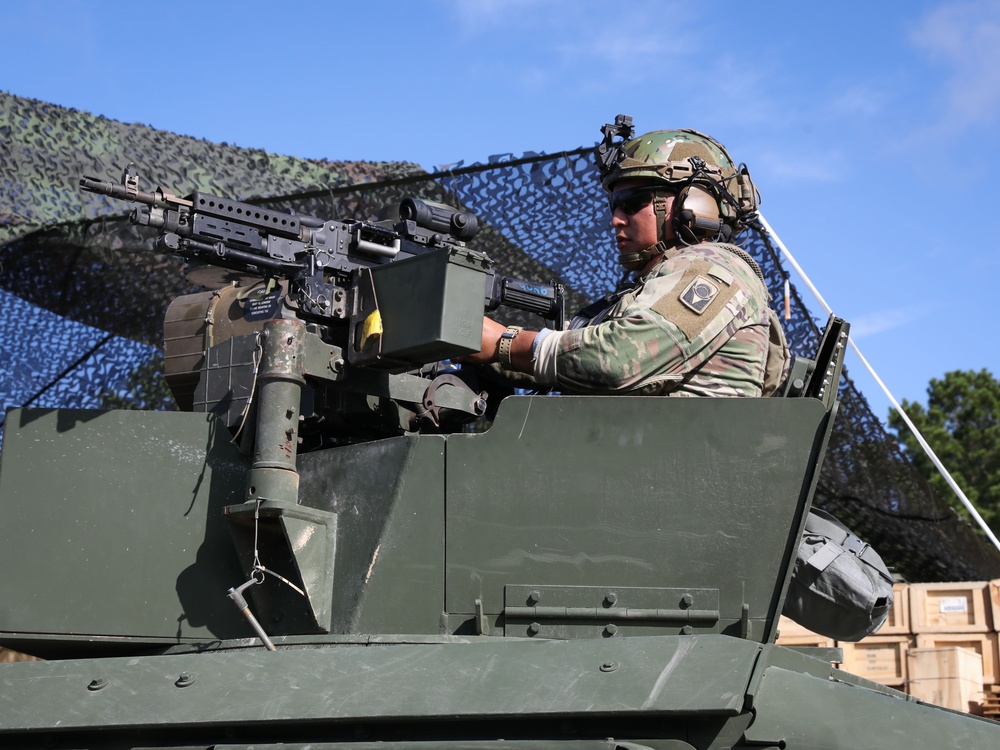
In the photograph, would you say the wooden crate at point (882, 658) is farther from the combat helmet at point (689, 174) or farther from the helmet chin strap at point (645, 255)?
the helmet chin strap at point (645, 255)

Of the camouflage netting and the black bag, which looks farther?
the camouflage netting

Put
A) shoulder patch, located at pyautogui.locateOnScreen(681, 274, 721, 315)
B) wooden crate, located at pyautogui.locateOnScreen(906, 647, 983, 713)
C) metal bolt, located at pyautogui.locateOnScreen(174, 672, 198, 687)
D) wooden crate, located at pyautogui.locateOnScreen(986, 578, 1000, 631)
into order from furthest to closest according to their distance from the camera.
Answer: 1. wooden crate, located at pyautogui.locateOnScreen(986, 578, 1000, 631)
2. wooden crate, located at pyautogui.locateOnScreen(906, 647, 983, 713)
3. shoulder patch, located at pyautogui.locateOnScreen(681, 274, 721, 315)
4. metal bolt, located at pyautogui.locateOnScreen(174, 672, 198, 687)

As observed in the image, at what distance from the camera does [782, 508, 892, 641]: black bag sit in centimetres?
474

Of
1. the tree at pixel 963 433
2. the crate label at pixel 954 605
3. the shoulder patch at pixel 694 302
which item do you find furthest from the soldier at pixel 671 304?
the tree at pixel 963 433

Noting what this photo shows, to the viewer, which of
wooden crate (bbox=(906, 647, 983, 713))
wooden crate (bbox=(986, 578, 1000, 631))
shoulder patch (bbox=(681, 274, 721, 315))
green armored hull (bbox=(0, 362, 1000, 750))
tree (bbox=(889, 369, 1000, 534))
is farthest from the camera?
tree (bbox=(889, 369, 1000, 534))

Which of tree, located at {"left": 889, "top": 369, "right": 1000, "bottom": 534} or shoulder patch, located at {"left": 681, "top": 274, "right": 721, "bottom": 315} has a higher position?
tree, located at {"left": 889, "top": 369, "right": 1000, "bottom": 534}

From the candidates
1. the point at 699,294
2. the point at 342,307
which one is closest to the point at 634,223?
the point at 699,294

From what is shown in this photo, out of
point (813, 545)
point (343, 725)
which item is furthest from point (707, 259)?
point (343, 725)

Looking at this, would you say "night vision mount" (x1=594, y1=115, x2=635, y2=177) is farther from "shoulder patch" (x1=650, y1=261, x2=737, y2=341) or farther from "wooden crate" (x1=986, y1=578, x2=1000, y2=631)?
"wooden crate" (x1=986, y1=578, x2=1000, y2=631)

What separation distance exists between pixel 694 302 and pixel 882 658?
6544 millimetres

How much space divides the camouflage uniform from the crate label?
6233 millimetres

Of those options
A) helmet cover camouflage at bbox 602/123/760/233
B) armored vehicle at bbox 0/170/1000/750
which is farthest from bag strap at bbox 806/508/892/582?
helmet cover camouflage at bbox 602/123/760/233

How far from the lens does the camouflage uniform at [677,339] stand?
15.4ft

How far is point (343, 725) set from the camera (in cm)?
359
